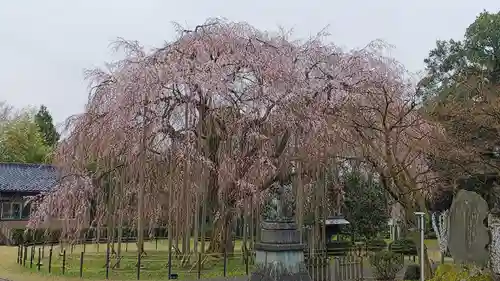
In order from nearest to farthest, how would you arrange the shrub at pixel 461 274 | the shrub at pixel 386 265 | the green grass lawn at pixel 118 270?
1. the shrub at pixel 461 274
2. the shrub at pixel 386 265
3. the green grass lawn at pixel 118 270

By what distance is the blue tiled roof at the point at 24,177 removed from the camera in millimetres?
30453

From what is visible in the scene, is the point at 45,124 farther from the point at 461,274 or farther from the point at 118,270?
the point at 461,274

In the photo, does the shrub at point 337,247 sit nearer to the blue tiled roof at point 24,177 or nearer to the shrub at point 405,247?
the shrub at point 405,247

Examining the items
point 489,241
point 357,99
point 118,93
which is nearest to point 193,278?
point 118,93

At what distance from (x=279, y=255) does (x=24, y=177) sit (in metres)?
27.8

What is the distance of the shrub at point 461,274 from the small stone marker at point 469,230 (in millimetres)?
137

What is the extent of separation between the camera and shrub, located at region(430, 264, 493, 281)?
940 centimetres

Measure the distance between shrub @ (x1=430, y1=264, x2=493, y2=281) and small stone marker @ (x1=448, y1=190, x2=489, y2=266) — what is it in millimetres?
137

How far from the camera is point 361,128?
489 inches

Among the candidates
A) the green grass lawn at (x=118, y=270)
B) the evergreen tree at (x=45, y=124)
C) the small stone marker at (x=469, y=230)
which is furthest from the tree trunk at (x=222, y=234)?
the evergreen tree at (x=45, y=124)

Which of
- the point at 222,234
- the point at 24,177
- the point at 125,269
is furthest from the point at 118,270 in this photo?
the point at 24,177

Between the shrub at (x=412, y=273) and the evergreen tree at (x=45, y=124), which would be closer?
the shrub at (x=412, y=273)

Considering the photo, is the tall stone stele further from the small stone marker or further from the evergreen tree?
the evergreen tree

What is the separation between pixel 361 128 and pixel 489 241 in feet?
13.4
